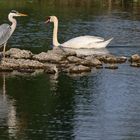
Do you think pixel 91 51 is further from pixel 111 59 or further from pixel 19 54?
pixel 19 54

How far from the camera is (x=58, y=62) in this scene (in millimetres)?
19203

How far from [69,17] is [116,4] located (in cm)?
1139

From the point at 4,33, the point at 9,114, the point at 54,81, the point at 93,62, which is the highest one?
the point at 4,33

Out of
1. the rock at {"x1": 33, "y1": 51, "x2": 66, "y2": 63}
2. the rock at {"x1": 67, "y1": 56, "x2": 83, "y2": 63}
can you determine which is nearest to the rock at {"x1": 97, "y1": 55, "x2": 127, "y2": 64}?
the rock at {"x1": 67, "y1": 56, "x2": 83, "y2": 63}

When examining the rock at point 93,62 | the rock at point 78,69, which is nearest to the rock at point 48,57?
the rock at point 93,62

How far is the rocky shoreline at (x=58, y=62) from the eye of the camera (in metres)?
18.0

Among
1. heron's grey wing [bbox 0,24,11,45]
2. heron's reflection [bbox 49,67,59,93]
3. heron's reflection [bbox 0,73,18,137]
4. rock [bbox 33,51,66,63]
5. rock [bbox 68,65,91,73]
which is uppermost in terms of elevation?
heron's grey wing [bbox 0,24,11,45]

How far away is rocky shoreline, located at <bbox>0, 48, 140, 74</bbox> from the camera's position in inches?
710

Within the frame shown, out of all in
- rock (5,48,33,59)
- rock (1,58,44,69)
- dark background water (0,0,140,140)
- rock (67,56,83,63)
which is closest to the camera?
dark background water (0,0,140,140)

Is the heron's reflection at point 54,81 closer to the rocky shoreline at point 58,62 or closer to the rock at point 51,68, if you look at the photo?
the rock at point 51,68

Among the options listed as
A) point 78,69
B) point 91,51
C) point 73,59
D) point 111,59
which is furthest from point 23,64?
point 91,51

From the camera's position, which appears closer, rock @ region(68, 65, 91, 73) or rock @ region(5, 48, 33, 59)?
rock @ region(68, 65, 91, 73)

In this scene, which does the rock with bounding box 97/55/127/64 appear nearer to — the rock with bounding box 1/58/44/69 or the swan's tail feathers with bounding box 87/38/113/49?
the rock with bounding box 1/58/44/69

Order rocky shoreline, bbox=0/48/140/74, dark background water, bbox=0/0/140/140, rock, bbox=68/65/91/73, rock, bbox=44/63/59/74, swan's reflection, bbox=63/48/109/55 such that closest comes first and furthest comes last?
dark background water, bbox=0/0/140/140, rock, bbox=44/63/59/74, rock, bbox=68/65/91/73, rocky shoreline, bbox=0/48/140/74, swan's reflection, bbox=63/48/109/55
